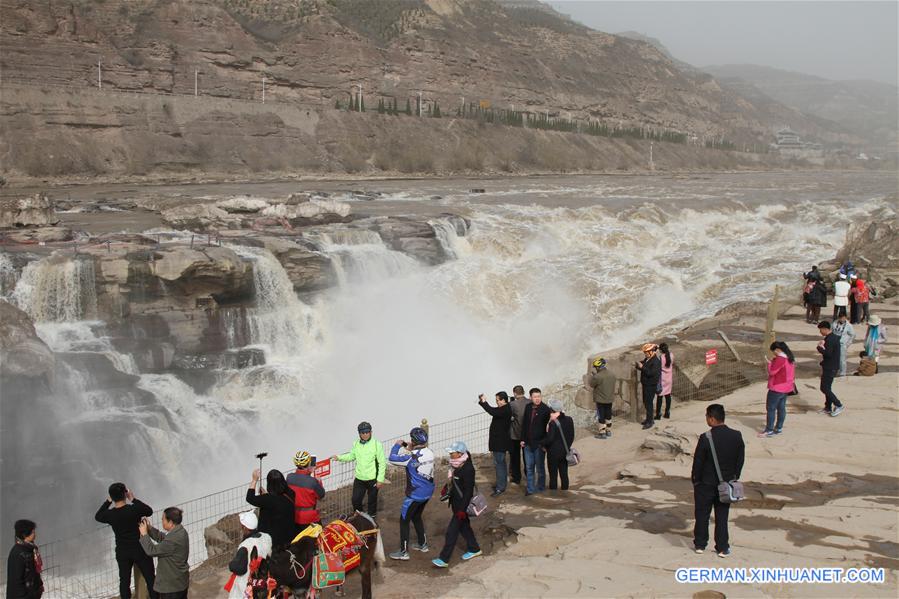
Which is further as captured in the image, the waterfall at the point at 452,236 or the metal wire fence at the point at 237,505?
the waterfall at the point at 452,236

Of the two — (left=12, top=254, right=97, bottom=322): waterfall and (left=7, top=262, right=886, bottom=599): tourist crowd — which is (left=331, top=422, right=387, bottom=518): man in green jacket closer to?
(left=7, top=262, right=886, bottom=599): tourist crowd

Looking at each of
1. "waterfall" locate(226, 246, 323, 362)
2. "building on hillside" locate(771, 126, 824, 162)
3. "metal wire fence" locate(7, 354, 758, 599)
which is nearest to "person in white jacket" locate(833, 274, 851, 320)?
"metal wire fence" locate(7, 354, 758, 599)

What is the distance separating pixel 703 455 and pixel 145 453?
10.2m

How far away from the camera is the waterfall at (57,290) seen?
52.0 feet

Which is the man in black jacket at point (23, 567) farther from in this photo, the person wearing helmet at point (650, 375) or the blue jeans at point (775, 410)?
the blue jeans at point (775, 410)

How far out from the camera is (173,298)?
670 inches

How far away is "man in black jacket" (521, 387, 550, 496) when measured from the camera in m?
7.65

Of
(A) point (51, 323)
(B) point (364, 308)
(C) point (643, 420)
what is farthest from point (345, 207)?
(C) point (643, 420)

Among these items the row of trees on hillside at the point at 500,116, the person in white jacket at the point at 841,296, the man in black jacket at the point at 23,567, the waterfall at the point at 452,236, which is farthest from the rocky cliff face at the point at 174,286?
the row of trees on hillside at the point at 500,116

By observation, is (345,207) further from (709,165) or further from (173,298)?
(709,165)

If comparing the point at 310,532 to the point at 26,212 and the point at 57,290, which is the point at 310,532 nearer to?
the point at 57,290

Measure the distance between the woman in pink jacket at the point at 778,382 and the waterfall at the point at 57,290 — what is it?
13051 millimetres

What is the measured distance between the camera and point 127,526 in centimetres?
573

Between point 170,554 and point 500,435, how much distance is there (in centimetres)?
340
